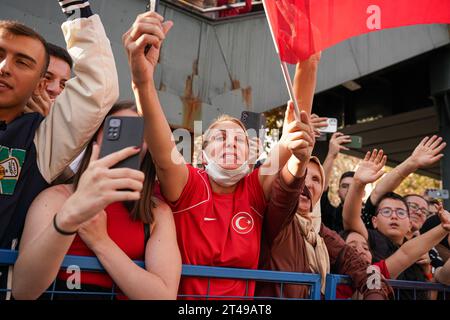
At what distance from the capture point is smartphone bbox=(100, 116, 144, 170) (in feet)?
4.77

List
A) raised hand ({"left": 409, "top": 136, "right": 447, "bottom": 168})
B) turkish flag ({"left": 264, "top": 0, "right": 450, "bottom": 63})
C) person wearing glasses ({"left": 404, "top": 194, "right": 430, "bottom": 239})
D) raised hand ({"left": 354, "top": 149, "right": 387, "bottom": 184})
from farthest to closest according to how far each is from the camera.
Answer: person wearing glasses ({"left": 404, "top": 194, "right": 430, "bottom": 239}), raised hand ({"left": 409, "top": 136, "right": 447, "bottom": 168}), raised hand ({"left": 354, "top": 149, "right": 387, "bottom": 184}), turkish flag ({"left": 264, "top": 0, "right": 450, "bottom": 63})

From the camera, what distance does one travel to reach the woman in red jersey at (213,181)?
185 cm

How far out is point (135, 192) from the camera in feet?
4.29

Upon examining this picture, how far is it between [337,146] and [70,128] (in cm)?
225

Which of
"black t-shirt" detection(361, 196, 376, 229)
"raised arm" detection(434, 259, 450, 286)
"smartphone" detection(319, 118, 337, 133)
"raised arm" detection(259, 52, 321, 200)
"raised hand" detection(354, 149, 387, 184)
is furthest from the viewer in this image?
"black t-shirt" detection(361, 196, 376, 229)

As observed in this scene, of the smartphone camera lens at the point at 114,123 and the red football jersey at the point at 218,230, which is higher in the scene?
the smartphone camera lens at the point at 114,123

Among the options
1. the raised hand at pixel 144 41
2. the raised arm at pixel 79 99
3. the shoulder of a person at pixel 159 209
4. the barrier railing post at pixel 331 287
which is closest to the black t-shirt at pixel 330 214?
the barrier railing post at pixel 331 287

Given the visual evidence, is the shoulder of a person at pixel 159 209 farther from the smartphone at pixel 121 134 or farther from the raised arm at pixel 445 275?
the raised arm at pixel 445 275

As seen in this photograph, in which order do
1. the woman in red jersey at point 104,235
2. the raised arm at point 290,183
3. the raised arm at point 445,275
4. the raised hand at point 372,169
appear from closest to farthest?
the woman in red jersey at point 104,235 → the raised arm at point 290,183 → the raised arm at point 445,275 → the raised hand at point 372,169

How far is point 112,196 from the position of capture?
4.18 ft

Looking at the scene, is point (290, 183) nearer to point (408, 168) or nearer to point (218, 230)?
point (218, 230)

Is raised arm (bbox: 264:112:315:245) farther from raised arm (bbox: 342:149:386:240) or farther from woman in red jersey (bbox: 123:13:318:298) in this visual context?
raised arm (bbox: 342:149:386:240)

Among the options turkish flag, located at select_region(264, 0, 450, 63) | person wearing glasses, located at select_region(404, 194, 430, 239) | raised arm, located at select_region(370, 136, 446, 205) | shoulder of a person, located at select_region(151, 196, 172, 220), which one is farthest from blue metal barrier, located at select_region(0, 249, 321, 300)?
person wearing glasses, located at select_region(404, 194, 430, 239)

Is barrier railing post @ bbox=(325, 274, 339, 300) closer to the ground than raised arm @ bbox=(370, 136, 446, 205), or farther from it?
closer to the ground
